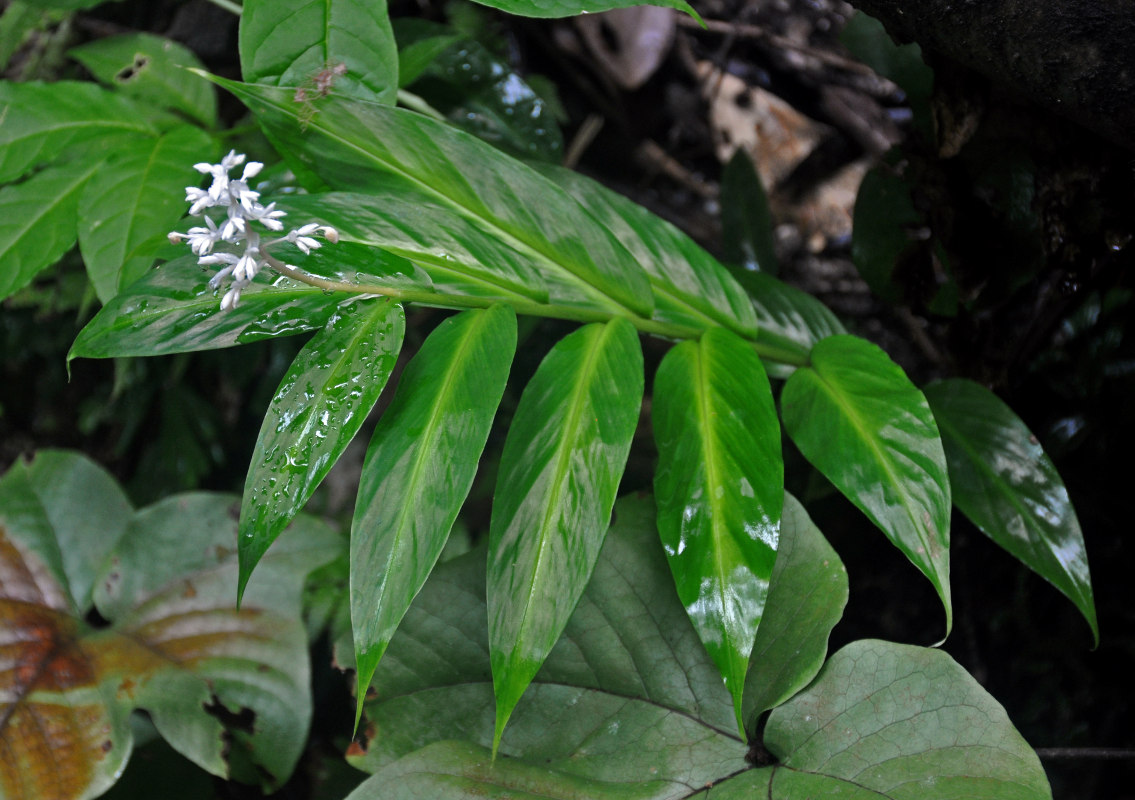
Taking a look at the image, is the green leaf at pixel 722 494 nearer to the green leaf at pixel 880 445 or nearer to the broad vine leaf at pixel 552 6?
the green leaf at pixel 880 445

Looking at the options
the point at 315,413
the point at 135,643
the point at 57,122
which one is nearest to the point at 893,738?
the point at 315,413

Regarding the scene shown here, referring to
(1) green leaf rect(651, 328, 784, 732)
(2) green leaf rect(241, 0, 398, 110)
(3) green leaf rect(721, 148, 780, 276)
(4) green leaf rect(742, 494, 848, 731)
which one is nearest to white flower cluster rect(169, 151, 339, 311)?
(2) green leaf rect(241, 0, 398, 110)

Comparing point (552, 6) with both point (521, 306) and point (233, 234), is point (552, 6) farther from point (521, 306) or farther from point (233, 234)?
point (233, 234)

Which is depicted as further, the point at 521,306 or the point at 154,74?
the point at 154,74

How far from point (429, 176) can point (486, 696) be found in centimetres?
61

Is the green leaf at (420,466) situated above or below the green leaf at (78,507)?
above

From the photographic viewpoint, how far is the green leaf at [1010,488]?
2.78ft

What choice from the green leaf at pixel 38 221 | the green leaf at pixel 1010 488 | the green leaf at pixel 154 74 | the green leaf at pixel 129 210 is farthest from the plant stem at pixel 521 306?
the green leaf at pixel 154 74

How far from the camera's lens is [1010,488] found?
2.95 feet

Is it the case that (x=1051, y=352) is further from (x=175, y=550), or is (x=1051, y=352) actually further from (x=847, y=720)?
(x=175, y=550)

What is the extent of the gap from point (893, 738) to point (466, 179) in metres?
0.73

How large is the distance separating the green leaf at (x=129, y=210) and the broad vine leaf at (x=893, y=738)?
899mm

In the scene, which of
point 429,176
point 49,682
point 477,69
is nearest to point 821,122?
point 477,69

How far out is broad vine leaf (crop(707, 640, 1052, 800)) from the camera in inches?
25.7
